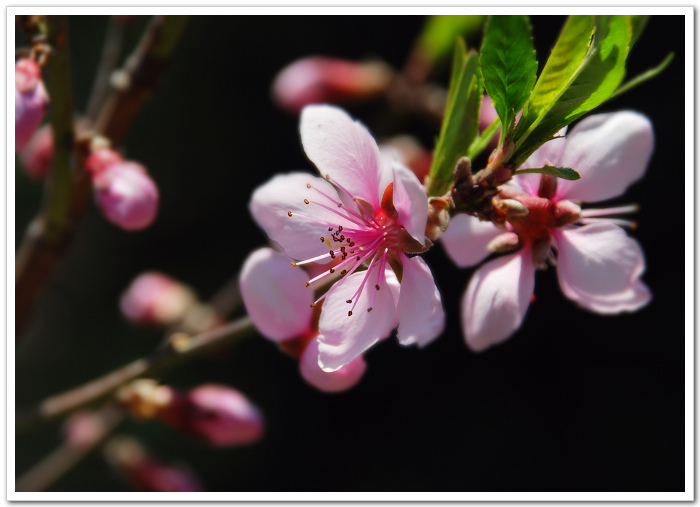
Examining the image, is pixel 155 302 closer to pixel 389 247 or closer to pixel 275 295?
pixel 275 295

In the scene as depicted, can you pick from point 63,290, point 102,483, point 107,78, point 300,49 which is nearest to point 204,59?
point 300,49

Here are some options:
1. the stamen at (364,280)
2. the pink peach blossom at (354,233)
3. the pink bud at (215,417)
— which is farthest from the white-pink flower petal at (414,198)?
the pink bud at (215,417)

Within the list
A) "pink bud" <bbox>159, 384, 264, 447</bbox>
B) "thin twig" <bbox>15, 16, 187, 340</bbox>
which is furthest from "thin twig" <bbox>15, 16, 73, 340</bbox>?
"pink bud" <bbox>159, 384, 264, 447</bbox>

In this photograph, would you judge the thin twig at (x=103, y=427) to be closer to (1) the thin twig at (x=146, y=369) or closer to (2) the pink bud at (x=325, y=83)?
(1) the thin twig at (x=146, y=369)

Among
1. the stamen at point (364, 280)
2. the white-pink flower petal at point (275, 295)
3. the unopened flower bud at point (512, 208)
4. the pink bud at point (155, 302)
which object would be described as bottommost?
the pink bud at point (155, 302)

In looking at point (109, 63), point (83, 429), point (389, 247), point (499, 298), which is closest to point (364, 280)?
point (389, 247)

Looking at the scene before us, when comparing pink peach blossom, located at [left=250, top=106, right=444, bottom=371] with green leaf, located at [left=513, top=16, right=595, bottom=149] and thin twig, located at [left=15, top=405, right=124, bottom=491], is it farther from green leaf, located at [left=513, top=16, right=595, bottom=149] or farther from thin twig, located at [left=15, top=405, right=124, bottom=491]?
thin twig, located at [left=15, top=405, right=124, bottom=491]
